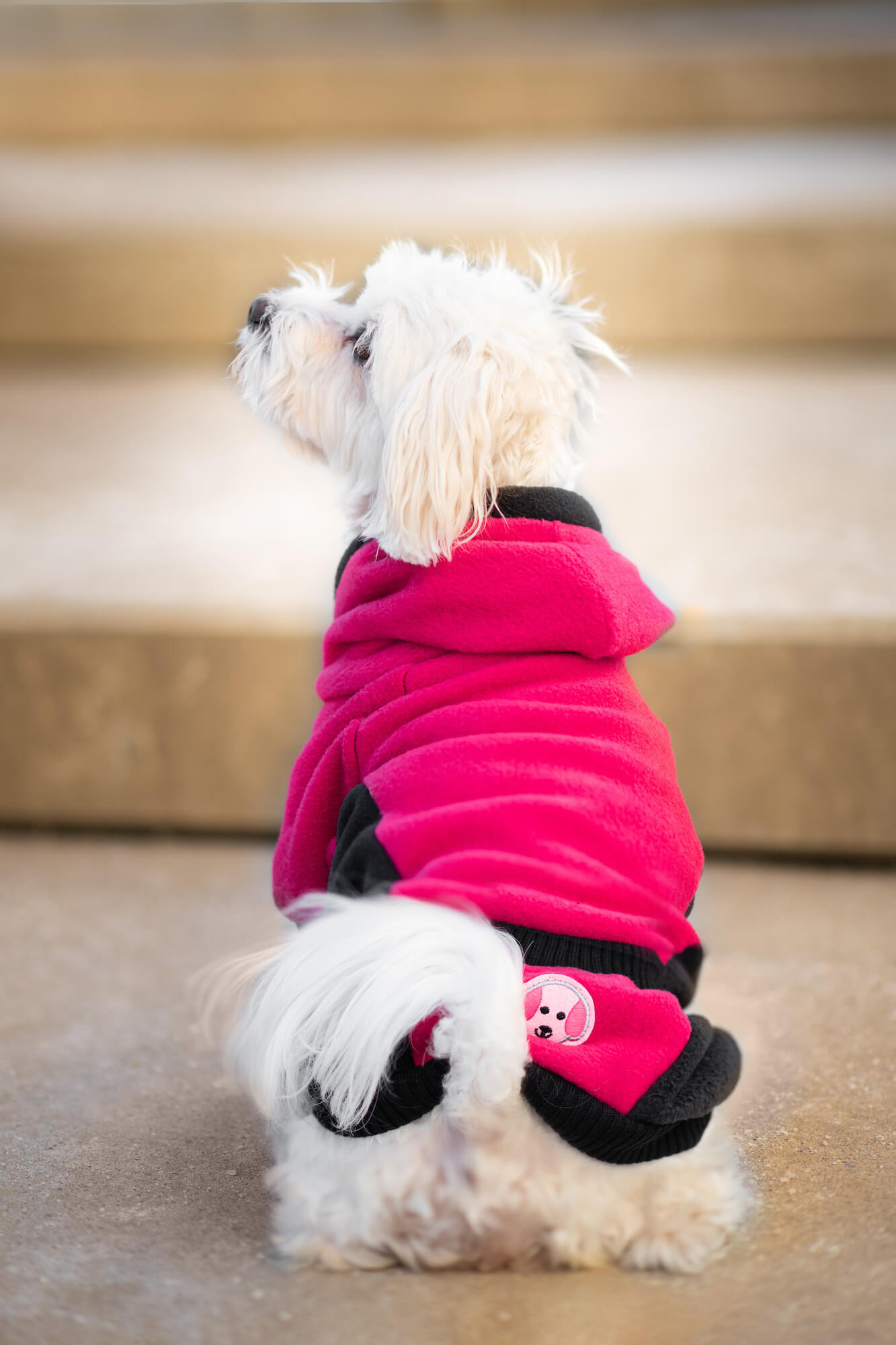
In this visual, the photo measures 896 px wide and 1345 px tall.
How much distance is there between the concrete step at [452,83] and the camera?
5070 millimetres

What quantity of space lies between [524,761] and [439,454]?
30 cm

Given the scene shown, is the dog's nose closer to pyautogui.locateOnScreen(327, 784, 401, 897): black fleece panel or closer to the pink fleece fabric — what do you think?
the pink fleece fabric

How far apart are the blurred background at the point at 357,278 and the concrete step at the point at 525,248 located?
0.04 feet

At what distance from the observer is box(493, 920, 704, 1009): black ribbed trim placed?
1.09 m

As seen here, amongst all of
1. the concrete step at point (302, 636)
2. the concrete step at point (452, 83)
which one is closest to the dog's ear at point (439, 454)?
the concrete step at point (302, 636)

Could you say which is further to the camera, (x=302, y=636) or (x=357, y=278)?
(x=302, y=636)

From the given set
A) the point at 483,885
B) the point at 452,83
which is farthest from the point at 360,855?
the point at 452,83

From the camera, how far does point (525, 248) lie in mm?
3424

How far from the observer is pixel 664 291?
372 centimetres

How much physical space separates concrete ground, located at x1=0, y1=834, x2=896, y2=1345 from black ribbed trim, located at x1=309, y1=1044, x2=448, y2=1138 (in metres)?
0.16

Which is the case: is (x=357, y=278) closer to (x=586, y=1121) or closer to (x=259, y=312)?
(x=259, y=312)

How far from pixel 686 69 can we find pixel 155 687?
3.95m

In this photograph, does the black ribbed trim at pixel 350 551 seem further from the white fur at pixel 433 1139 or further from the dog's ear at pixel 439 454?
the white fur at pixel 433 1139

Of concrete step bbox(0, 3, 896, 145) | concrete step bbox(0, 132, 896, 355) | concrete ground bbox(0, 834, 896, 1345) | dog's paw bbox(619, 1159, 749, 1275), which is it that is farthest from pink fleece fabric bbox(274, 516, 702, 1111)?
concrete step bbox(0, 3, 896, 145)
